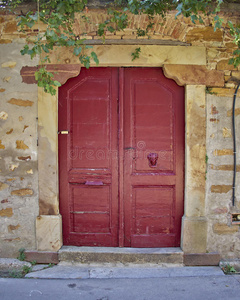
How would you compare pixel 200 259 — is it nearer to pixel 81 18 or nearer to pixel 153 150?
pixel 153 150

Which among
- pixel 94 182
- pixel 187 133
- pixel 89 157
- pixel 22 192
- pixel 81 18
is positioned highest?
pixel 81 18

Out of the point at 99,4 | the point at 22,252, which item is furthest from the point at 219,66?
the point at 22,252

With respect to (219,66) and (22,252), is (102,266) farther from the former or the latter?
(219,66)

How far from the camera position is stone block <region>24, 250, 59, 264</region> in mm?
3645

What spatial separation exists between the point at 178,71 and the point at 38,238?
276 cm

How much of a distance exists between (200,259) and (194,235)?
311 millimetres

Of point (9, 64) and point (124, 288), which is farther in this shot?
point (9, 64)

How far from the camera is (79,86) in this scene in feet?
12.5

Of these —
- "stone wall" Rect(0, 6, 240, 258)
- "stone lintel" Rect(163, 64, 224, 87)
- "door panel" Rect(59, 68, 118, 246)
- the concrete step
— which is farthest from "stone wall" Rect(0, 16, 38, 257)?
"stone lintel" Rect(163, 64, 224, 87)

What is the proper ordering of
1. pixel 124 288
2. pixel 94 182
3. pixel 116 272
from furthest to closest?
1. pixel 94 182
2. pixel 116 272
3. pixel 124 288

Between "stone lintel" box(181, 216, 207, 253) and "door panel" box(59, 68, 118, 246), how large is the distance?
0.91 meters

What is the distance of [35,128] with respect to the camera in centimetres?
367

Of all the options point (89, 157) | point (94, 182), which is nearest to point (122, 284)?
point (94, 182)

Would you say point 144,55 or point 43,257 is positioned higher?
point 144,55
